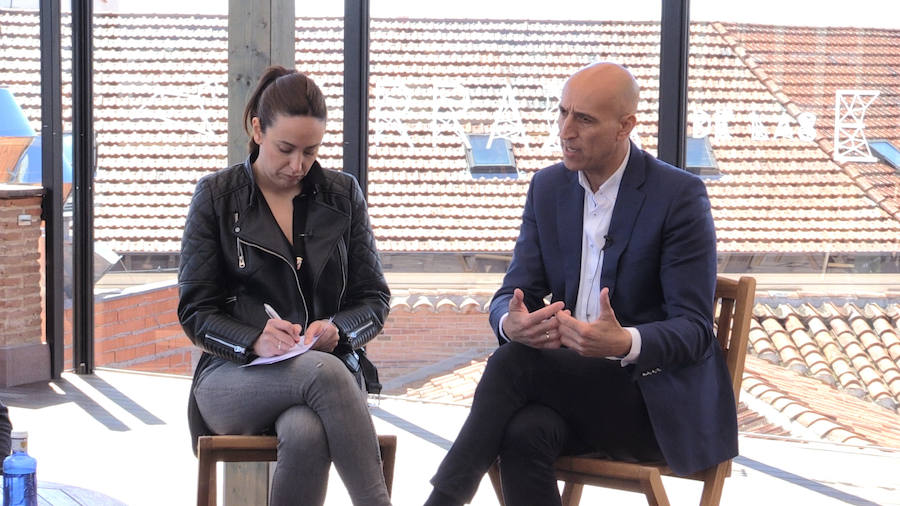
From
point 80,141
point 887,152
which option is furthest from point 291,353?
point 80,141

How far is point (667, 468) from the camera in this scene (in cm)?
249

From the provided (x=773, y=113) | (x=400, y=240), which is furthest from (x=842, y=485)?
(x=400, y=240)

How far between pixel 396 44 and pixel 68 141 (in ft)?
5.85

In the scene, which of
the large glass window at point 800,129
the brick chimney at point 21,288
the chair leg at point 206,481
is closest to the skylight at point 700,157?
the large glass window at point 800,129

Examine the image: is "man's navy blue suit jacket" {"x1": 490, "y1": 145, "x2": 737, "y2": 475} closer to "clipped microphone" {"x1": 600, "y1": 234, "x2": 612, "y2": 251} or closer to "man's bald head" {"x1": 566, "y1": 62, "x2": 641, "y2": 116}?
"clipped microphone" {"x1": 600, "y1": 234, "x2": 612, "y2": 251}

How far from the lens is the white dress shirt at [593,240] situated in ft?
8.78

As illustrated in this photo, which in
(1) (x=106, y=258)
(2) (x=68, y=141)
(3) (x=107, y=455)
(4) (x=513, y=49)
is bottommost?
(3) (x=107, y=455)

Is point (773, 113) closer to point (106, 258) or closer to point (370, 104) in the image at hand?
point (370, 104)

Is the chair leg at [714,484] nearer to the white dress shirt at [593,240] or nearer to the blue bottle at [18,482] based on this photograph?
the white dress shirt at [593,240]

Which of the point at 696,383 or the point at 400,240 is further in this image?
the point at 400,240

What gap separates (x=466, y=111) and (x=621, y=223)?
8.18 ft

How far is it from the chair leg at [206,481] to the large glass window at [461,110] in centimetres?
263

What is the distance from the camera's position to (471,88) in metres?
5.02

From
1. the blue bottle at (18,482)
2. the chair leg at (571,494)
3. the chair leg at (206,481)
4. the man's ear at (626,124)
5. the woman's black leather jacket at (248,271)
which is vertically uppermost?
the man's ear at (626,124)
